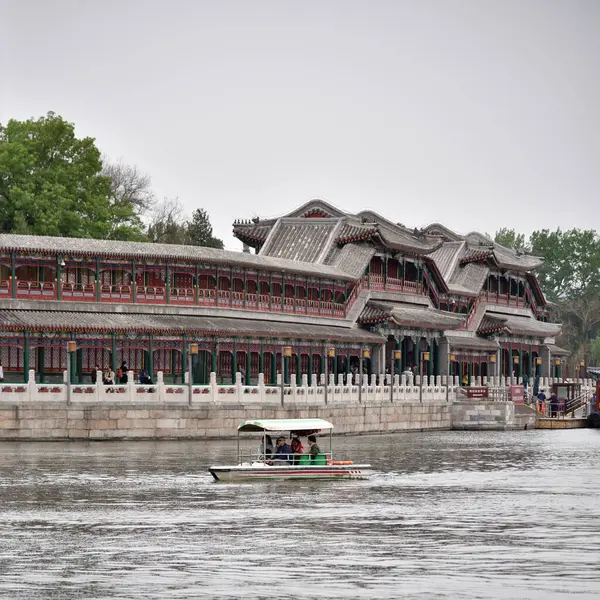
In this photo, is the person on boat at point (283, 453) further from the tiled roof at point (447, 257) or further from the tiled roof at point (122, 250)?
the tiled roof at point (447, 257)

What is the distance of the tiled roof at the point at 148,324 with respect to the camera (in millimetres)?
56656

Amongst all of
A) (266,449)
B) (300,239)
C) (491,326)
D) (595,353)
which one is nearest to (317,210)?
(300,239)

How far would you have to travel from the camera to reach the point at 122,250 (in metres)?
61.3

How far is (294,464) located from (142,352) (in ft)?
79.6

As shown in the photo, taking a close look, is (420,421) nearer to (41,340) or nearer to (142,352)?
(142,352)

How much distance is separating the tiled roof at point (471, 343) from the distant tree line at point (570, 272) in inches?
2033

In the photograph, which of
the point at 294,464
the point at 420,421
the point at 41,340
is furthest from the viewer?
the point at 420,421

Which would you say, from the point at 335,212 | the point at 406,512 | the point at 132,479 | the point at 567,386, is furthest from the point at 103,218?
the point at 406,512

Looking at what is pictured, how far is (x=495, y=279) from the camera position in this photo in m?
98.0

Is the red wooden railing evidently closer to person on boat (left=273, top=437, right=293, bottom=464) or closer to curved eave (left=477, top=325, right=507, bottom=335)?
curved eave (left=477, top=325, right=507, bottom=335)

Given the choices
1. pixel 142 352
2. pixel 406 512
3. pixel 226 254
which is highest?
pixel 226 254

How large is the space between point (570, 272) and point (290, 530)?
113935 mm

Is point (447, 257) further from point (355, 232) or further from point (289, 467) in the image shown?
point (289, 467)

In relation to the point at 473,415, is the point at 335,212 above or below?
above
